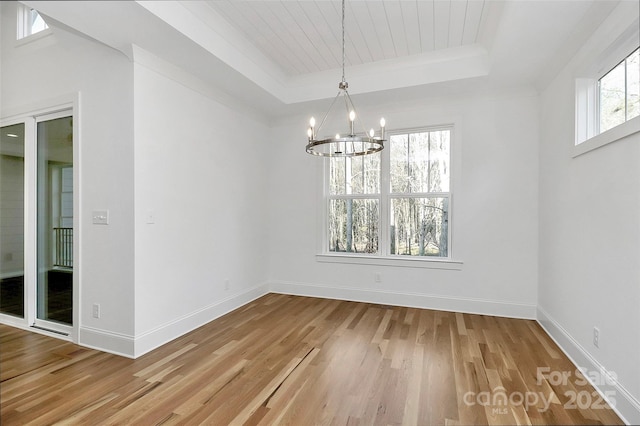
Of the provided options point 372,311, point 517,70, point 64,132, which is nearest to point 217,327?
point 372,311

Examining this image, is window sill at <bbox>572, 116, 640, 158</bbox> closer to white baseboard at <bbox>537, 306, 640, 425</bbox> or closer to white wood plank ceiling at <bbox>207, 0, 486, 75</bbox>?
white wood plank ceiling at <bbox>207, 0, 486, 75</bbox>

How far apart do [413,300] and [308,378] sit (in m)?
2.18

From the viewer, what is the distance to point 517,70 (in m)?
3.15

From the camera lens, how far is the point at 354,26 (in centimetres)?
295

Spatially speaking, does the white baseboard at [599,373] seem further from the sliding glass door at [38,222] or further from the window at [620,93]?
the sliding glass door at [38,222]

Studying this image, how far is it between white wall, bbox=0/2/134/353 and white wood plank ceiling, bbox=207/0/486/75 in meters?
1.23

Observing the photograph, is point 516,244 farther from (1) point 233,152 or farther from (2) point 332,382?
(1) point 233,152

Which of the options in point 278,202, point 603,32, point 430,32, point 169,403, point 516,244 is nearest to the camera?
point 169,403

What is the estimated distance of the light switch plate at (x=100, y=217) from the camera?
279cm

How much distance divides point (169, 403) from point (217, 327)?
1344mm

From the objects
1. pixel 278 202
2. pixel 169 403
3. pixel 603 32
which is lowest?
pixel 169 403

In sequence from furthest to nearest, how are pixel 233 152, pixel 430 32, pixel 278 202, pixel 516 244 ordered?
pixel 278 202, pixel 233 152, pixel 516 244, pixel 430 32

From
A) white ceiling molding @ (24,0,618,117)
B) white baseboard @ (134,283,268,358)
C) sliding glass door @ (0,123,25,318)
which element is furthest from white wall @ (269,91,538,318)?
sliding glass door @ (0,123,25,318)

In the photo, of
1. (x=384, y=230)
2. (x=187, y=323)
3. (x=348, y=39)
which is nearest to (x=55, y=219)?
(x=187, y=323)
